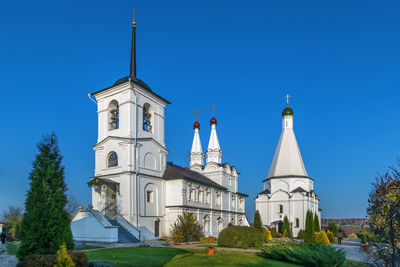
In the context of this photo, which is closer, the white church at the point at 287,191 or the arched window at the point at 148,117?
the arched window at the point at 148,117

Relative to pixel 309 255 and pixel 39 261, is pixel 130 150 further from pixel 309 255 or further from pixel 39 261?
pixel 309 255

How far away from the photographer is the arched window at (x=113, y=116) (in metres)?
29.6

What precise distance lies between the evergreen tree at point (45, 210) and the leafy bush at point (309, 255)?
8.20m

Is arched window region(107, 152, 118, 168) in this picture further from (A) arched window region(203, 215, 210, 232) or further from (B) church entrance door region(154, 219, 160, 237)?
(A) arched window region(203, 215, 210, 232)

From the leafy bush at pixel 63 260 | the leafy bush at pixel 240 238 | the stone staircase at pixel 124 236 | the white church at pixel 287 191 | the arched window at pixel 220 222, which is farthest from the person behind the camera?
the white church at pixel 287 191

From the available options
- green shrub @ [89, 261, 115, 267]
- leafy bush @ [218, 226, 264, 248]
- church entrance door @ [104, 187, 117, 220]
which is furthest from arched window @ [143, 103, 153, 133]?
green shrub @ [89, 261, 115, 267]

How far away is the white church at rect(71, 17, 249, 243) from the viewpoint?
25.3 metres

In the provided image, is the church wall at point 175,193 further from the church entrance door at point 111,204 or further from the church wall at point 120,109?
the church wall at point 120,109

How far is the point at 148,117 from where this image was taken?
30641 millimetres

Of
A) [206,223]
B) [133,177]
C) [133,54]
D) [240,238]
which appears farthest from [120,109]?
[206,223]

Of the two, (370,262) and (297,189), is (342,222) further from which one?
(370,262)

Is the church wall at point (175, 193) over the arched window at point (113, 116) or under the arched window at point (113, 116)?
under

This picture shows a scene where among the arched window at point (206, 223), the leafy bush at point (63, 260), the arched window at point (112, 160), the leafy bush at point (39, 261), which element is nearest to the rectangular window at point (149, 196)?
the arched window at point (112, 160)

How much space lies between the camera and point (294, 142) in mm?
48844
